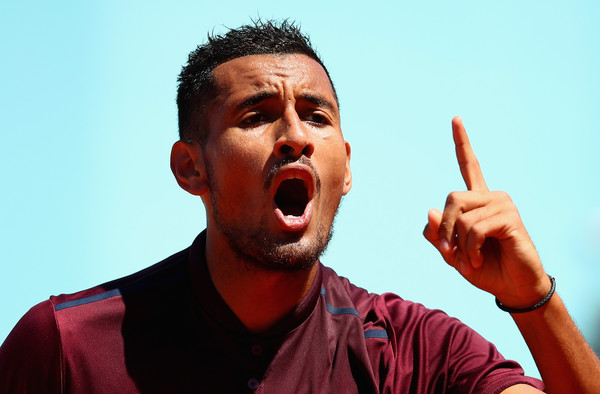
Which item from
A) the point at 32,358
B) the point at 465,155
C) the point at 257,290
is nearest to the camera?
the point at 465,155

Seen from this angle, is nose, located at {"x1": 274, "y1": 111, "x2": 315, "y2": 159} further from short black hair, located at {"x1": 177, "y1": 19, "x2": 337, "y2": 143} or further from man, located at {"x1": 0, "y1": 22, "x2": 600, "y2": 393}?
short black hair, located at {"x1": 177, "y1": 19, "x2": 337, "y2": 143}

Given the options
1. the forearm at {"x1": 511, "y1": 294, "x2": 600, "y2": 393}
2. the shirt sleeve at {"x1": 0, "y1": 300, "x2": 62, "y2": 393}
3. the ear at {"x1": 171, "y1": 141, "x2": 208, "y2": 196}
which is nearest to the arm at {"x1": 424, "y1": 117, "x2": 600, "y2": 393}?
the forearm at {"x1": 511, "y1": 294, "x2": 600, "y2": 393}

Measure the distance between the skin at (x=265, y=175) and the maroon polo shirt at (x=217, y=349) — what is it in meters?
0.13

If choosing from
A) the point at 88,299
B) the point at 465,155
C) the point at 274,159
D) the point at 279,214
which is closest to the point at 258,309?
the point at 279,214

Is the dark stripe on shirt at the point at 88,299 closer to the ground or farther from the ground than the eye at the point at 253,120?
closer to the ground

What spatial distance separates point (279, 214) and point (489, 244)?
3.89ft

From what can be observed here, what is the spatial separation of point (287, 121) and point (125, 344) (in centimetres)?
158

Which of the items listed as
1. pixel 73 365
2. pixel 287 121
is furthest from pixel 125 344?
pixel 287 121

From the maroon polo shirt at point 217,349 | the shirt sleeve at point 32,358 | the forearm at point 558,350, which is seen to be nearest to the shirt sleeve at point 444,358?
the maroon polo shirt at point 217,349

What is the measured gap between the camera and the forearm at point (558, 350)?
4.32 metres

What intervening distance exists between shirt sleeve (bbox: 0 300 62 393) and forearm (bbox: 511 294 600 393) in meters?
2.48

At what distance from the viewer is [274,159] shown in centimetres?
498

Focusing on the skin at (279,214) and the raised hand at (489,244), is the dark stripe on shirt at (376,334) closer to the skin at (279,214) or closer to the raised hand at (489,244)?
the skin at (279,214)

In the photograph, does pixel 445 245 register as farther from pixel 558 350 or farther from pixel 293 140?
pixel 293 140
